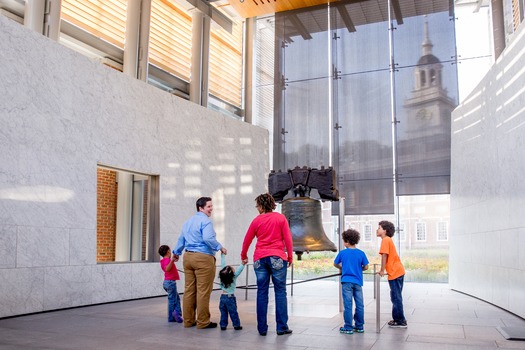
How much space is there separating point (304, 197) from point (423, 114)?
20.5 feet

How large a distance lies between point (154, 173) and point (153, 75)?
2491 millimetres

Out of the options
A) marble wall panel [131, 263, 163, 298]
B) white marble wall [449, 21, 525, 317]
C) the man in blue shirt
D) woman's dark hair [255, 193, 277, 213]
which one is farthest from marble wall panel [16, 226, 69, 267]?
white marble wall [449, 21, 525, 317]

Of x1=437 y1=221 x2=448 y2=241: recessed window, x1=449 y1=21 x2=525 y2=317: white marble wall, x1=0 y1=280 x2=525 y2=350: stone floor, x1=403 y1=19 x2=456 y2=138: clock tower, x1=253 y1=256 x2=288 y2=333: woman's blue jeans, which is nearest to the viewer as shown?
x1=0 y1=280 x2=525 y2=350: stone floor

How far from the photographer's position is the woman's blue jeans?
464 cm

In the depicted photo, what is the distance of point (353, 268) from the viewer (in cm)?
488

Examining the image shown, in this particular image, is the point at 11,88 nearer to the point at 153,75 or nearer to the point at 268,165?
the point at 153,75

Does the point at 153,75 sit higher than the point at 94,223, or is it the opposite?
the point at 153,75

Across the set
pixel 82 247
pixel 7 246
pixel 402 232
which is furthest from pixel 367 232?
pixel 7 246

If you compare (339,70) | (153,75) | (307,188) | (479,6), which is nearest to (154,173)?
(153,75)

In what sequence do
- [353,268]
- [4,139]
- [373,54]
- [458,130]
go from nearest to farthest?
[353,268]
[4,139]
[458,130]
[373,54]

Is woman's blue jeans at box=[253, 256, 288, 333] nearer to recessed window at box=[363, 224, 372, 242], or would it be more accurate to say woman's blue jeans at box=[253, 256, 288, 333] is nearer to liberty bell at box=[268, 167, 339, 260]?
liberty bell at box=[268, 167, 339, 260]

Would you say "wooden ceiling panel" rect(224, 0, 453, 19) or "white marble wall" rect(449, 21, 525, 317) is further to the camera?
"wooden ceiling panel" rect(224, 0, 453, 19)

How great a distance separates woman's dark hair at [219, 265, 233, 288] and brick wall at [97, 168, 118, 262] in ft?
14.7

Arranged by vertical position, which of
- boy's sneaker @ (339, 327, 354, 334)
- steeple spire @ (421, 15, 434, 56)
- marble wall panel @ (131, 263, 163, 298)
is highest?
steeple spire @ (421, 15, 434, 56)
